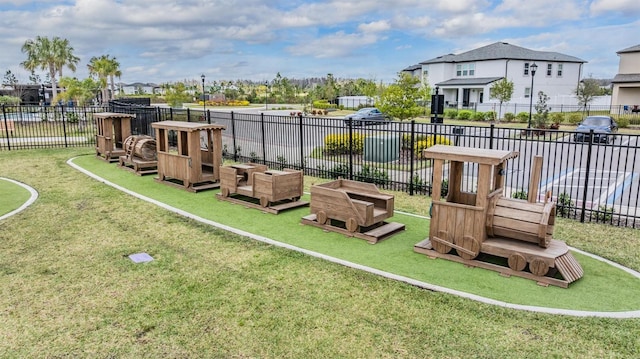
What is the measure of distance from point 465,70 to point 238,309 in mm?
57265

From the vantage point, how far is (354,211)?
7922 millimetres

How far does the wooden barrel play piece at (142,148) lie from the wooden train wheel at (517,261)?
11.4 m

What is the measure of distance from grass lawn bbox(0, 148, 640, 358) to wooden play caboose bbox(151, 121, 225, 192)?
12.0 feet

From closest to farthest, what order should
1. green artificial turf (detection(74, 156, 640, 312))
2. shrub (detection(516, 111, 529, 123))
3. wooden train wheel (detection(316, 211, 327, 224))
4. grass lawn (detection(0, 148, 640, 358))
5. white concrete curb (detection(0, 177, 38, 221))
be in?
grass lawn (detection(0, 148, 640, 358)) → green artificial turf (detection(74, 156, 640, 312)) → wooden train wheel (detection(316, 211, 327, 224)) → white concrete curb (detection(0, 177, 38, 221)) → shrub (detection(516, 111, 529, 123))

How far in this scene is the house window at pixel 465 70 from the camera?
184 feet

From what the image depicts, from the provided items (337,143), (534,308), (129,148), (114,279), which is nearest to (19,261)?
(114,279)

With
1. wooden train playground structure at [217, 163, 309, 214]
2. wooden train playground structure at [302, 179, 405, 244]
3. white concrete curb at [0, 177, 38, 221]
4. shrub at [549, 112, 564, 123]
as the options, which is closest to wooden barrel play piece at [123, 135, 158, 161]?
white concrete curb at [0, 177, 38, 221]

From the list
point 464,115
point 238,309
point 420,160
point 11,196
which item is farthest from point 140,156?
point 464,115

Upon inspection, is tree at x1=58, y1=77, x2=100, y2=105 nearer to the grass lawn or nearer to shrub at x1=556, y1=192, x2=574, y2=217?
the grass lawn

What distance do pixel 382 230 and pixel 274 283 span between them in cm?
267

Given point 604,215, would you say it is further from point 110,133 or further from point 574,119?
point 574,119

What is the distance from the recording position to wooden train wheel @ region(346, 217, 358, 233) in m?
7.93

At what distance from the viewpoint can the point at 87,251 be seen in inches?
291

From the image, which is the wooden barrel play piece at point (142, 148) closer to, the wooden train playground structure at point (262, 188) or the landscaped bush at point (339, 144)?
the wooden train playground structure at point (262, 188)
